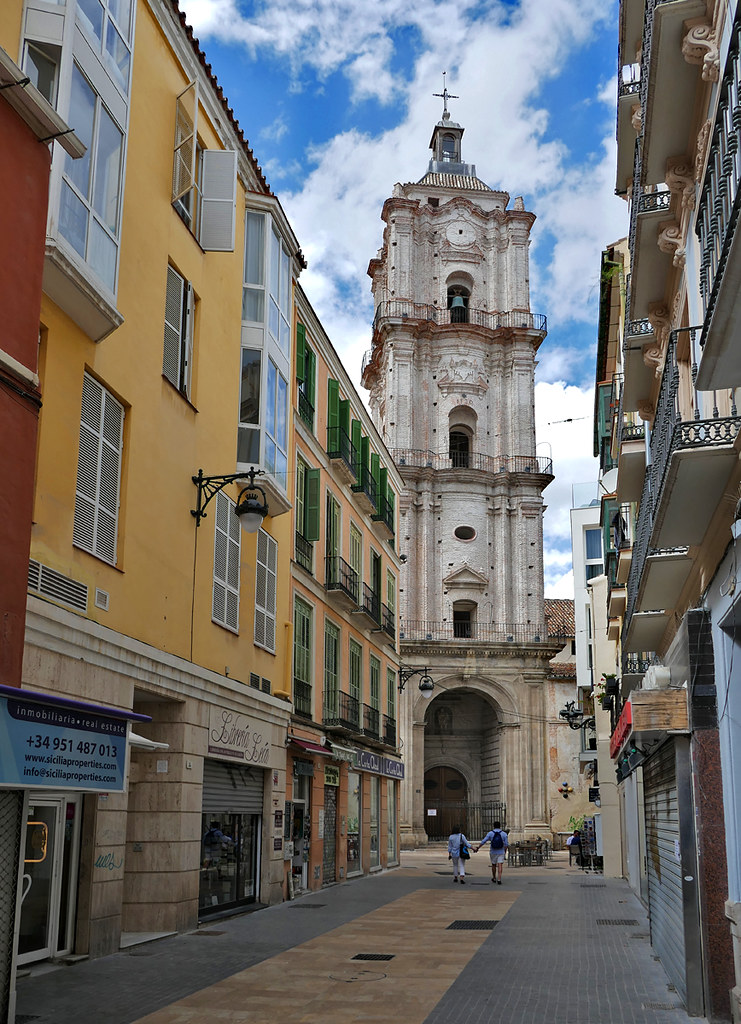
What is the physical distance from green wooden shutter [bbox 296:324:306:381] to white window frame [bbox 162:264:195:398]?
706 centimetres

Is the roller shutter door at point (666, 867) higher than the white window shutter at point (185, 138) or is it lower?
lower

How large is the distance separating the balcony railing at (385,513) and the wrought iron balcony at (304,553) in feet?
22.9

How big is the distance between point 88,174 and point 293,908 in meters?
13.1

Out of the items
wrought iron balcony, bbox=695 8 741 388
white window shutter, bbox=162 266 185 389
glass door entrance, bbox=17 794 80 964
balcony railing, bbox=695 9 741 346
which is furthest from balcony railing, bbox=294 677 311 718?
wrought iron balcony, bbox=695 8 741 388

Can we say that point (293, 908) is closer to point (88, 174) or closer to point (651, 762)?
point (651, 762)

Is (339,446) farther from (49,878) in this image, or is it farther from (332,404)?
(49,878)

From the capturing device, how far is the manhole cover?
1170 centimetres

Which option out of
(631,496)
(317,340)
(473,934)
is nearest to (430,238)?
(317,340)

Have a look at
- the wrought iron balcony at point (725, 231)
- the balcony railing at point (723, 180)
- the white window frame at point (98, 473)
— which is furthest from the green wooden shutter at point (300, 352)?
the wrought iron balcony at point (725, 231)

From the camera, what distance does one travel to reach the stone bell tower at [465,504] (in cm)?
5022

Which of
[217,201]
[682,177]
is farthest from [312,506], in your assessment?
[682,177]

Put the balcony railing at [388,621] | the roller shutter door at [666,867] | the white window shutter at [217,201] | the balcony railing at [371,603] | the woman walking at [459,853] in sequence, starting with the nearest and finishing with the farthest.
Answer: the roller shutter door at [666,867]
the white window shutter at [217,201]
the woman walking at [459,853]
the balcony railing at [371,603]
the balcony railing at [388,621]

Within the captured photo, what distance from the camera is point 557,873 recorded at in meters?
31.2

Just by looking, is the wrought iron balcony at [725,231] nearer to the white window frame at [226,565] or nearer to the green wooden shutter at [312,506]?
the white window frame at [226,565]
